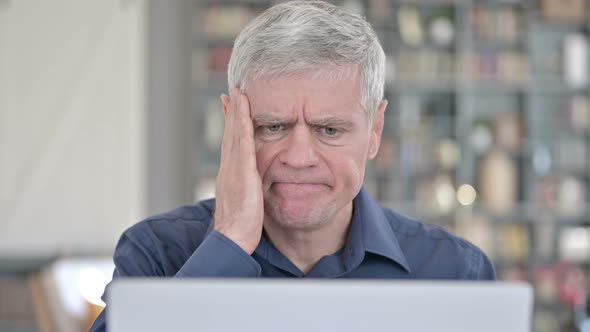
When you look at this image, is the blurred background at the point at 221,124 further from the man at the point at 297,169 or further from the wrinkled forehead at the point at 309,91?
the wrinkled forehead at the point at 309,91

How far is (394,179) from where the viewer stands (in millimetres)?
6945

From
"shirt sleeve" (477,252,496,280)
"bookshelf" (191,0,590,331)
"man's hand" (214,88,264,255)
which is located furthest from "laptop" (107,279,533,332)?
"bookshelf" (191,0,590,331)

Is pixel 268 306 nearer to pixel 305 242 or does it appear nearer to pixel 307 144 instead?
pixel 307 144

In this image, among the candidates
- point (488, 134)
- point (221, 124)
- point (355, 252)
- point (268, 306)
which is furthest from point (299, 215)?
point (488, 134)

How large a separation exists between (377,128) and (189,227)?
398mm

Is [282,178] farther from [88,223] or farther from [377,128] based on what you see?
[88,223]

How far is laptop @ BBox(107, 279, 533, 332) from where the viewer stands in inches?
35.2

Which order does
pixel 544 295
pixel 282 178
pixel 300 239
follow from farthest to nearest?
pixel 544 295 → pixel 300 239 → pixel 282 178

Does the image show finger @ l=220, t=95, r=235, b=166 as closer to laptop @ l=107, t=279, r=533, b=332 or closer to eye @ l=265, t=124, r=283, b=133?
eye @ l=265, t=124, r=283, b=133

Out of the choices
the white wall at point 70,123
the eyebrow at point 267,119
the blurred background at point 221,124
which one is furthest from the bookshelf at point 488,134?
the eyebrow at point 267,119

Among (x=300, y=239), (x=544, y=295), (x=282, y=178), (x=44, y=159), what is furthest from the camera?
(x=544, y=295)

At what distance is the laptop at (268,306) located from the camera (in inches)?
35.2

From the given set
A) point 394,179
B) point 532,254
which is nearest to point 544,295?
point 532,254

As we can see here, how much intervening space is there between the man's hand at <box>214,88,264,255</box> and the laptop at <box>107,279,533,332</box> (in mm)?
628
